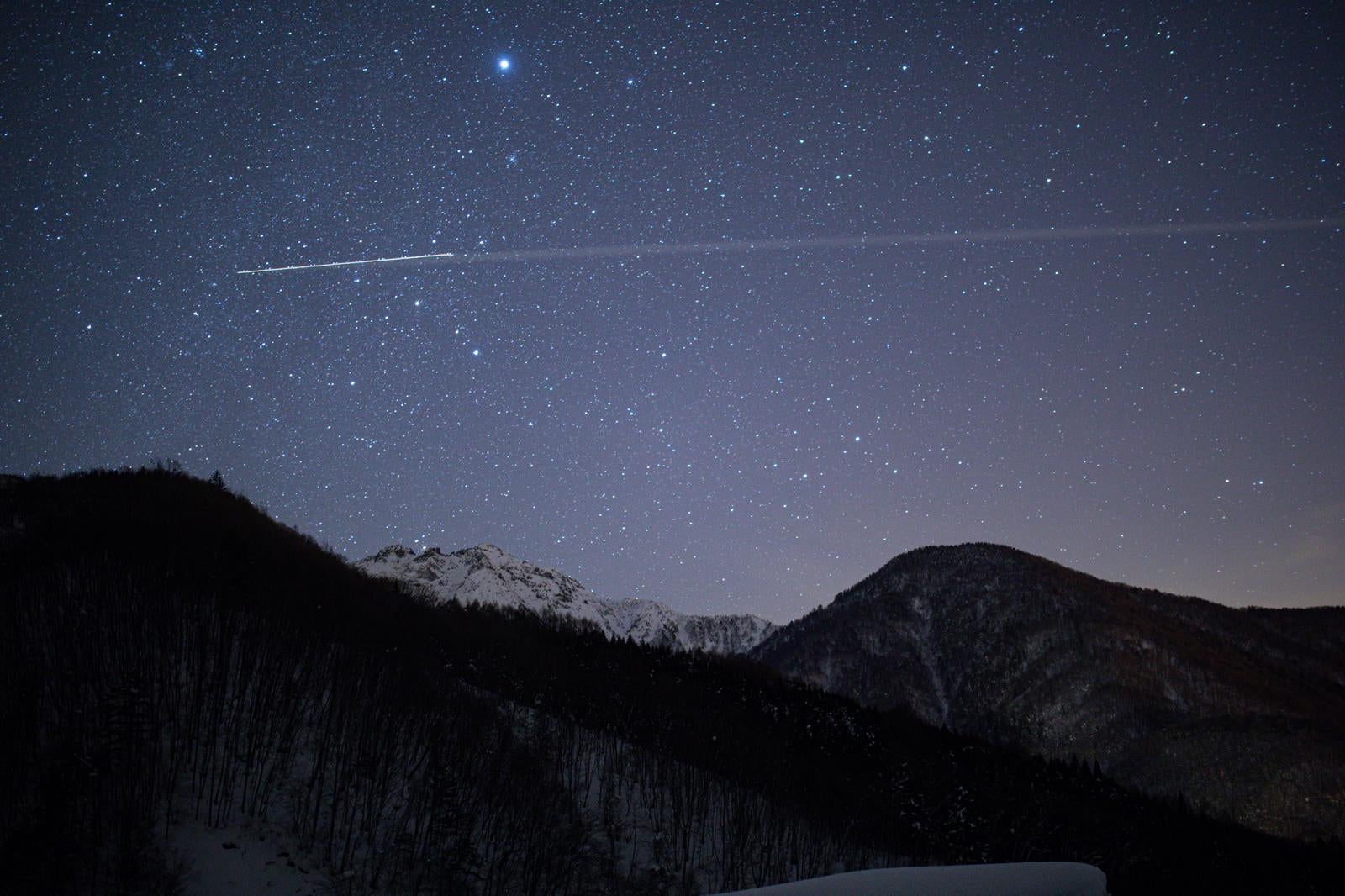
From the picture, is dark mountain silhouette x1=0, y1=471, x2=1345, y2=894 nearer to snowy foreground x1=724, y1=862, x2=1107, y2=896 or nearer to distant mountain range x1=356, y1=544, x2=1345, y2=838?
snowy foreground x1=724, y1=862, x2=1107, y2=896

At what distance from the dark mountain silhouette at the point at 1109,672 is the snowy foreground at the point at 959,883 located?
11180 centimetres

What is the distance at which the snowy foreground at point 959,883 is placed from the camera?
302cm

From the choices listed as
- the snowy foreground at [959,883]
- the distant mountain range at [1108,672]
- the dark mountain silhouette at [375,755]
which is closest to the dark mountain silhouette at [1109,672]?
the distant mountain range at [1108,672]

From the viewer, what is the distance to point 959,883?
316 cm

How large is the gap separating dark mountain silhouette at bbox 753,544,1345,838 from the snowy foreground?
367 feet

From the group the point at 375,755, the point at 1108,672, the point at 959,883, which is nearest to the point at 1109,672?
the point at 1108,672

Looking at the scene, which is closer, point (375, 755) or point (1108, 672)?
point (375, 755)

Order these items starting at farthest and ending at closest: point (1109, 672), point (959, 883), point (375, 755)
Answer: point (1109, 672) < point (375, 755) < point (959, 883)

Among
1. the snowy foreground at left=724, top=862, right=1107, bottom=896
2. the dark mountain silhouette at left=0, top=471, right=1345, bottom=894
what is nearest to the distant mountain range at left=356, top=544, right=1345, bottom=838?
the dark mountain silhouette at left=0, top=471, right=1345, bottom=894

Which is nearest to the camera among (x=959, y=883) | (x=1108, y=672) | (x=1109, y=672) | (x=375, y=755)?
(x=959, y=883)

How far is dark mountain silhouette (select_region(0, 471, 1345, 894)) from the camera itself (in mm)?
7938

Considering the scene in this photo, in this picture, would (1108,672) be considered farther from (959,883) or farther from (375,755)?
(959,883)

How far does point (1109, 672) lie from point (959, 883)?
159776mm

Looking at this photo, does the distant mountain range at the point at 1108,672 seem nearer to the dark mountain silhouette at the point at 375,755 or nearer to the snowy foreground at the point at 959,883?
the dark mountain silhouette at the point at 375,755
